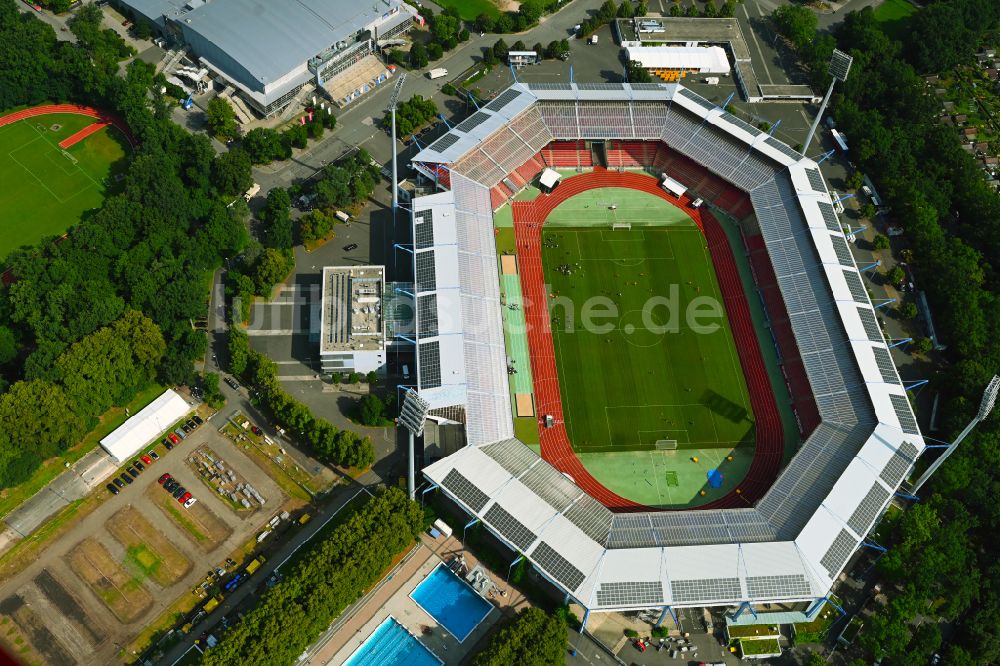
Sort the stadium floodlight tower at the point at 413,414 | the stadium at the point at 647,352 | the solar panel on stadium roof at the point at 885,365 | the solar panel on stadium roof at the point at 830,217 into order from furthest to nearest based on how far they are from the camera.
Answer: the solar panel on stadium roof at the point at 830,217
the solar panel on stadium roof at the point at 885,365
the stadium at the point at 647,352
the stadium floodlight tower at the point at 413,414

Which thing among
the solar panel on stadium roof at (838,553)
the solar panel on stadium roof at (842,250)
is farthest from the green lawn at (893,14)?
the solar panel on stadium roof at (838,553)

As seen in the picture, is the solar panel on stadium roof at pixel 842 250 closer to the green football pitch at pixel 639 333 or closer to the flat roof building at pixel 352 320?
the green football pitch at pixel 639 333

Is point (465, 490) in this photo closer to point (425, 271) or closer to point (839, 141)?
point (425, 271)

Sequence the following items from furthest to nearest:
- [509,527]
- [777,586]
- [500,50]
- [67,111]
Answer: [500,50] → [67,111] → [509,527] → [777,586]

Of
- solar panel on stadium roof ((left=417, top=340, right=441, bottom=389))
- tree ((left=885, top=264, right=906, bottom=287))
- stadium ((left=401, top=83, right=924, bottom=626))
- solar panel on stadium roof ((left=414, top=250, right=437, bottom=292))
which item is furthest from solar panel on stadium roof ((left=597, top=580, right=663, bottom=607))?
tree ((left=885, top=264, right=906, bottom=287))

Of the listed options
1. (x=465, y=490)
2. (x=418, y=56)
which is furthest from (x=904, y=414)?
(x=418, y=56)

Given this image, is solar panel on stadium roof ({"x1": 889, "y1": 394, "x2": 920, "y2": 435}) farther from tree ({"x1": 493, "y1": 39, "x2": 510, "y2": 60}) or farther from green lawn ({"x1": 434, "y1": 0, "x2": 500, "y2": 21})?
green lawn ({"x1": 434, "y1": 0, "x2": 500, "y2": 21})
